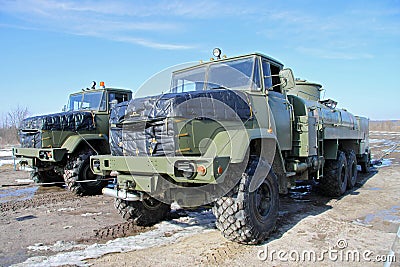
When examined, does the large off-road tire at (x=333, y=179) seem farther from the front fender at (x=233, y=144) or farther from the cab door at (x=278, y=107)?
the front fender at (x=233, y=144)

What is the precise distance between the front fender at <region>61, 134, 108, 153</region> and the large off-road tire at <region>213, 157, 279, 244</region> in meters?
4.66

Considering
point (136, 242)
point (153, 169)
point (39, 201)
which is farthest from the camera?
point (39, 201)

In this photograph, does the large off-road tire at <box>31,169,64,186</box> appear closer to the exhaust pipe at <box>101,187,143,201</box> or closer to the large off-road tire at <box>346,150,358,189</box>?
the exhaust pipe at <box>101,187,143,201</box>

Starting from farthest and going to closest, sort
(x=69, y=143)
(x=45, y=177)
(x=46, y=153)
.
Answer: (x=45, y=177)
(x=69, y=143)
(x=46, y=153)

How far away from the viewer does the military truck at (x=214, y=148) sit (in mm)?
3760

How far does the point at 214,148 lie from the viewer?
3.86 m

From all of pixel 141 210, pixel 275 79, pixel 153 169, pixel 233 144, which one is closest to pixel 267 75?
pixel 275 79

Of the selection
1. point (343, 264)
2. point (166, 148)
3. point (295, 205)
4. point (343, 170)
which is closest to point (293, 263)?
point (343, 264)

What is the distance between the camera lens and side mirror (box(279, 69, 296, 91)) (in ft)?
16.2

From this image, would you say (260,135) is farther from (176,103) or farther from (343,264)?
(343,264)

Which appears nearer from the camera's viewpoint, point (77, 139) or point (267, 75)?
point (267, 75)

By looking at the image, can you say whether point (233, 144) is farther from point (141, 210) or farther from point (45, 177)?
point (45, 177)

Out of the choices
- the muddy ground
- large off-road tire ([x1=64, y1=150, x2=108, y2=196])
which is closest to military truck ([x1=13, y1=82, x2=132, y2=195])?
large off-road tire ([x1=64, y1=150, x2=108, y2=196])

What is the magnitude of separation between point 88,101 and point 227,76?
5208 millimetres
